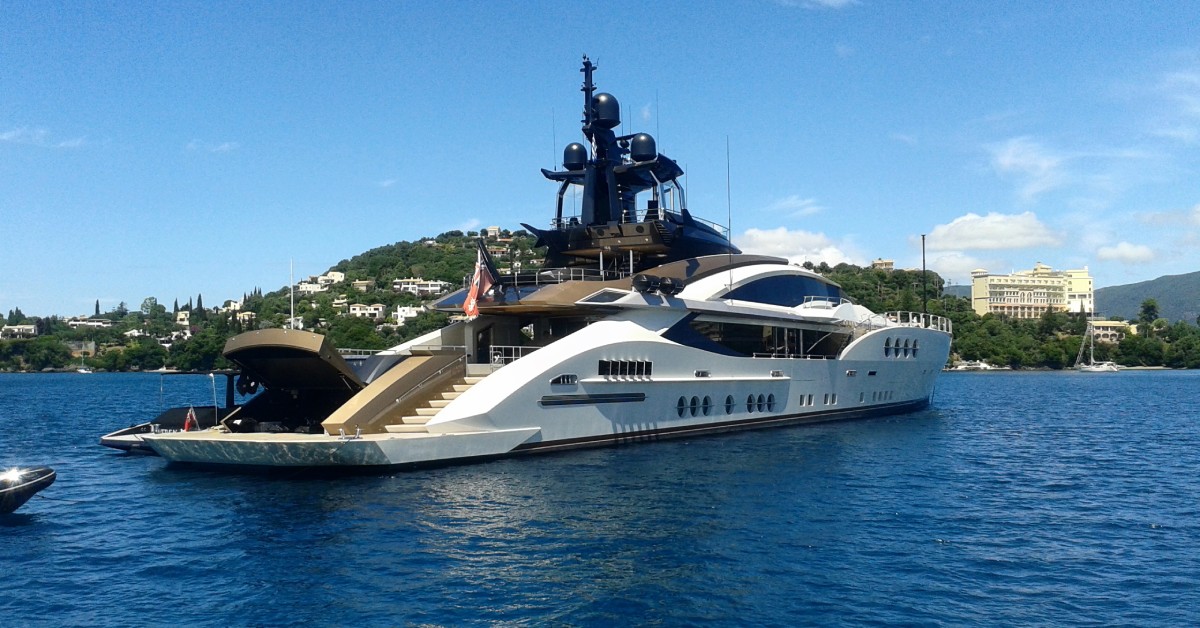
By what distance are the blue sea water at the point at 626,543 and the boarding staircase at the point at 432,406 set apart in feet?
3.95

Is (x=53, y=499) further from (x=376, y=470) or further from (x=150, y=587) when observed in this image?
(x=150, y=587)

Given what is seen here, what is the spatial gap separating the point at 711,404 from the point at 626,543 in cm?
1460

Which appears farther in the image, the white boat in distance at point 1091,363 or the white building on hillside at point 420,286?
the white building on hillside at point 420,286

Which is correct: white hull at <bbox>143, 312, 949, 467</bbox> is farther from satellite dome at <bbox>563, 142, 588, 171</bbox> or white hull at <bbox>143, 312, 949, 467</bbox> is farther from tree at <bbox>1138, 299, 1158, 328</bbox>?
tree at <bbox>1138, 299, 1158, 328</bbox>

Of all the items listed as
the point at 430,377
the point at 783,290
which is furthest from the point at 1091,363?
the point at 430,377

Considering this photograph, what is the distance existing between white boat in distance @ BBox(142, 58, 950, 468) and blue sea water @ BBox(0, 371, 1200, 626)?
3.35 ft

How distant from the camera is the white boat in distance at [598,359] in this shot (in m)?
20.8

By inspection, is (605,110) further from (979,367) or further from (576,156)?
(979,367)

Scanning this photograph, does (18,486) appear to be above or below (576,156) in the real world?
below

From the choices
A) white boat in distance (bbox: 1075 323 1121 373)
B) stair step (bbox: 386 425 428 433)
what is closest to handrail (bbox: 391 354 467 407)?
stair step (bbox: 386 425 428 433)

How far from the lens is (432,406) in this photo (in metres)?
21.8

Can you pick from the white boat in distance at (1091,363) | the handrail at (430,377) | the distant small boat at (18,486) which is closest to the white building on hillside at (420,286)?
the white boat in distance at (1091,363)

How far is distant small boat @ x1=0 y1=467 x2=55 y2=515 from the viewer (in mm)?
16531

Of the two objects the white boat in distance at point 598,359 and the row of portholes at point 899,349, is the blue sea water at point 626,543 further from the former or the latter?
the row of portholes at point 899,349
